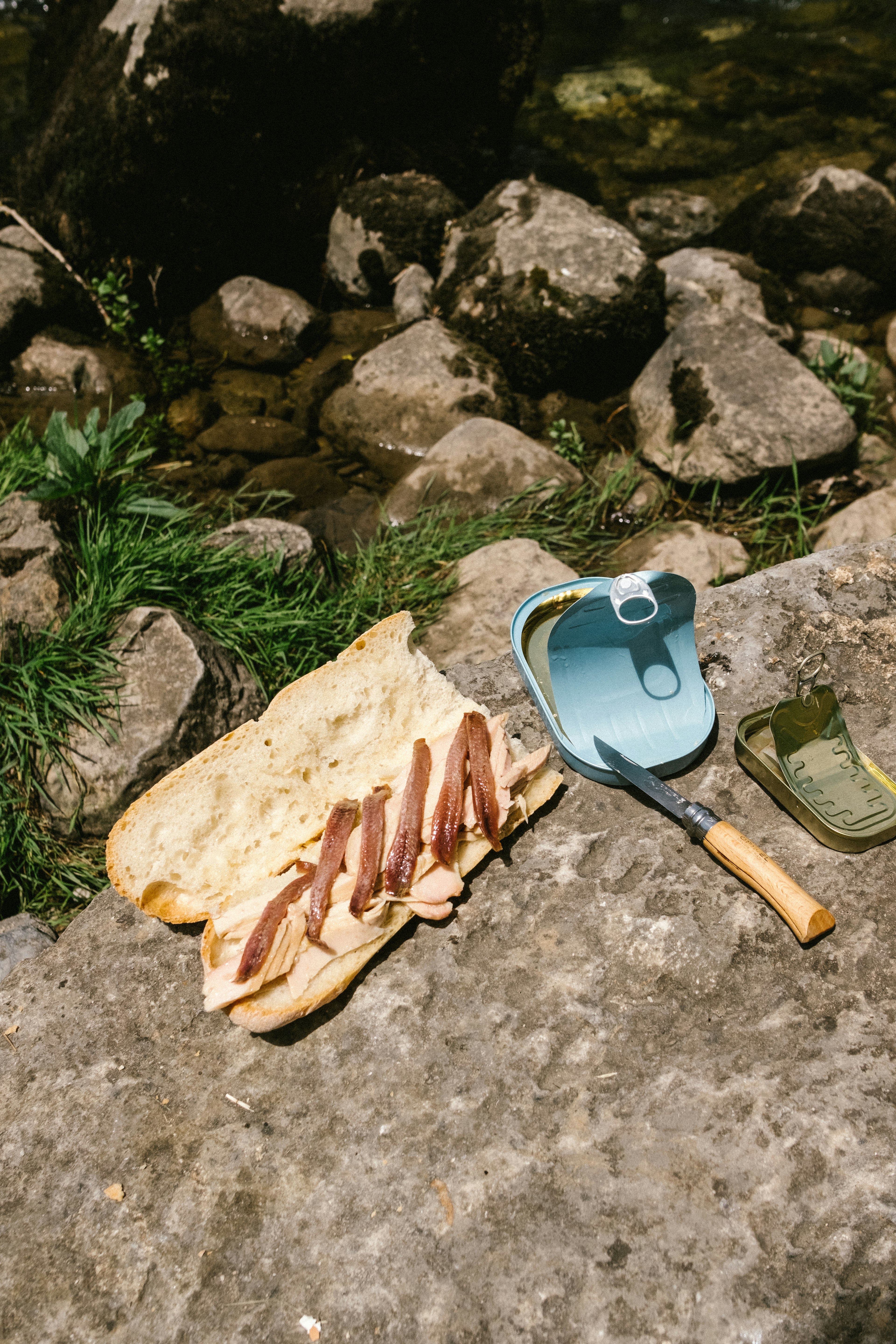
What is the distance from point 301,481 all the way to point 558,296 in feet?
7.29

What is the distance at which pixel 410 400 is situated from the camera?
234 inches

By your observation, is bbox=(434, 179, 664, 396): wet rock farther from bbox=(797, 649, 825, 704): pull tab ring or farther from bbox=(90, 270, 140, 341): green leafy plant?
bbox=(797, 649, 825, 704): pull tab ring

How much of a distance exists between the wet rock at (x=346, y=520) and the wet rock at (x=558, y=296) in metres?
1.58

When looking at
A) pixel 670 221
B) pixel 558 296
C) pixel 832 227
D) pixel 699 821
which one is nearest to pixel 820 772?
pixel 699 821

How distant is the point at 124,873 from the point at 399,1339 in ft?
4.74

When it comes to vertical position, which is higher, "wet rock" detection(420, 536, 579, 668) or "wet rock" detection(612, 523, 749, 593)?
"wet rock" detection(420, 536, 579, 668)

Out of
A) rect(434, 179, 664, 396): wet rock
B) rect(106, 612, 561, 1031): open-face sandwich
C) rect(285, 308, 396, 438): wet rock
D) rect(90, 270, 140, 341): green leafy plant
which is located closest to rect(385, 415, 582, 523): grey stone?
rect(434, 179, 664, 396): wet rock

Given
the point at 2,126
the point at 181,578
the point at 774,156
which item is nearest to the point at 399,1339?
the point at 181,578

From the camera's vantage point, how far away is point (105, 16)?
675cm

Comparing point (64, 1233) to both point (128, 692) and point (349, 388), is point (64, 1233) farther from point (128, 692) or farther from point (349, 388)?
point (349, 388)

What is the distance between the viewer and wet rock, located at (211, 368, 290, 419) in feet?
21.0

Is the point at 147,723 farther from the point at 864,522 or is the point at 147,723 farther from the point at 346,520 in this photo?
the point at 864,522

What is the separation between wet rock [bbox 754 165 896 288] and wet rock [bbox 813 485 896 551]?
10.2ft

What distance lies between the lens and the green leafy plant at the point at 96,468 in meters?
4.36
